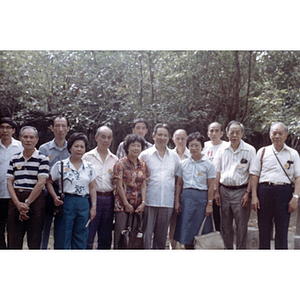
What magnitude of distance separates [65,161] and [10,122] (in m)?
0.80

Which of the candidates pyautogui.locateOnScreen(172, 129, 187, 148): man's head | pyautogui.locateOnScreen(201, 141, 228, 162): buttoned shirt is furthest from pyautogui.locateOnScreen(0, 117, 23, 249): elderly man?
pyautogui.locateOnScreen(201, 141, 228, 162): buttoned shirt

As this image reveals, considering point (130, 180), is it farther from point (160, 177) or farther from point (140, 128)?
point (140, 128)

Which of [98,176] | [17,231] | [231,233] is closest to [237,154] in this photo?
[231,233]

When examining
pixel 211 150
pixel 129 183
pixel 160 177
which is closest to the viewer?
pixel 129 183

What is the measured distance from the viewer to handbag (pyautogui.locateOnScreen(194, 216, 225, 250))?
3281 mm

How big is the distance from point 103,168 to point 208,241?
1323 millimetres

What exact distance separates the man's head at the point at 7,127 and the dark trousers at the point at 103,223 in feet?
3.93

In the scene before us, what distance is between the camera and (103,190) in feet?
10.7

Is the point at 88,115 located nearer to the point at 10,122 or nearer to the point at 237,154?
the point at 10,122

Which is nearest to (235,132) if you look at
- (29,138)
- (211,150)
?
(211,150)

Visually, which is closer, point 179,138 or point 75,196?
point 75,196

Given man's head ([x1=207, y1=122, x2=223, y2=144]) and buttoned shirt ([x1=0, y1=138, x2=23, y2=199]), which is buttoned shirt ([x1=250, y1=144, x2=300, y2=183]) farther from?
buttoned shirt ([x1=0, y1=138, x2=23, y2=199])

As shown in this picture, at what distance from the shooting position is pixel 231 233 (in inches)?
137

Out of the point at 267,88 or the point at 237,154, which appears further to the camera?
the point at 267,88
